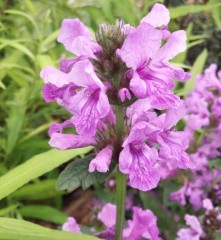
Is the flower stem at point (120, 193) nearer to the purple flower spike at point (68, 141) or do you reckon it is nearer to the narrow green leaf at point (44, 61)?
the purple flower spike at point (68, 141)

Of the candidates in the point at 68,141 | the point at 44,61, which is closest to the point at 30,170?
the point at 68,141

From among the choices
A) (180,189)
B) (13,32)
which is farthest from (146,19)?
(13,32)

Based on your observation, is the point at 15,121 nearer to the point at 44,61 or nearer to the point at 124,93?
the point at 44,61

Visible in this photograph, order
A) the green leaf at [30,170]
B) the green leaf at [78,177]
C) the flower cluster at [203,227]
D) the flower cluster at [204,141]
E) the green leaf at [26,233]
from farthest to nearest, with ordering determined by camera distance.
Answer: the flower cluster at [204,141], the flower cluster at [203,227], the green leaf at [30,170], the green leaf at [78,177], the green leaf at [26,233]

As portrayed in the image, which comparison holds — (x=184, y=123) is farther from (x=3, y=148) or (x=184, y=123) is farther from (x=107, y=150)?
(x=107, y=150)

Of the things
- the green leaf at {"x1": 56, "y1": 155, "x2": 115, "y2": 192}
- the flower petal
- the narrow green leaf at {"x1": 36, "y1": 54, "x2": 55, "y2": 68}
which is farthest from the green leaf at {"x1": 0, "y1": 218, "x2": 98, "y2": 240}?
the narrow green leaf at {"x1": 36, "y1": 54, "x2": 55, "y2": 68}

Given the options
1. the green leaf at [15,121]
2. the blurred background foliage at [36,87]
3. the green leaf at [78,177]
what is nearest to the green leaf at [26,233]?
the green leaf at [78,177]
